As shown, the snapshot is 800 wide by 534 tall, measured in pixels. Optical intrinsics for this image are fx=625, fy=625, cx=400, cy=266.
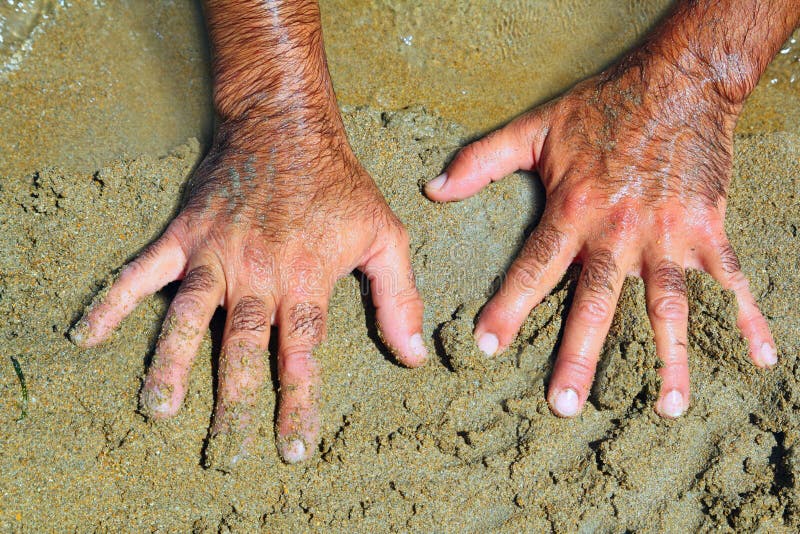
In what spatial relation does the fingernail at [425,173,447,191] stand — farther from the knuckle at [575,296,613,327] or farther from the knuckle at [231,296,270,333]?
the knuckle at [231,296,270,333]

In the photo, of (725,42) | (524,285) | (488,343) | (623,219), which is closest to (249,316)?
(488,343)

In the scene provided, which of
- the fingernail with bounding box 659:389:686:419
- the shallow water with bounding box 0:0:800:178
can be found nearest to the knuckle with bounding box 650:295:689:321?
the fingernail with bounding box 659:389:686:419

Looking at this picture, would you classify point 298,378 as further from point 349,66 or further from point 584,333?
point 349,66

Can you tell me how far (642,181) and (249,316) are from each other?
143 cm

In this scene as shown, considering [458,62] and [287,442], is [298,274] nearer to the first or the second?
[287,442]

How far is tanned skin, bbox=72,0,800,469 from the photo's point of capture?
190 cm

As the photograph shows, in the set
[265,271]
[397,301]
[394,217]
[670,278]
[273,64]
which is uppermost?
[273,64]

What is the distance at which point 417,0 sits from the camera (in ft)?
8.89

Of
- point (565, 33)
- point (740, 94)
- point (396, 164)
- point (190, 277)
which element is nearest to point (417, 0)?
point (565, 33)

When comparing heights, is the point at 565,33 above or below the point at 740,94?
above

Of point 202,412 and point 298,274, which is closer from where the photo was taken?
point 202,412

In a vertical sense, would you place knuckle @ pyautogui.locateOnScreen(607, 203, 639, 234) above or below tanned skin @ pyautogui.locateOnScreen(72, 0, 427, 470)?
below

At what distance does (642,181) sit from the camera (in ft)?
7.25

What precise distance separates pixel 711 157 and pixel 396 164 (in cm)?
117
